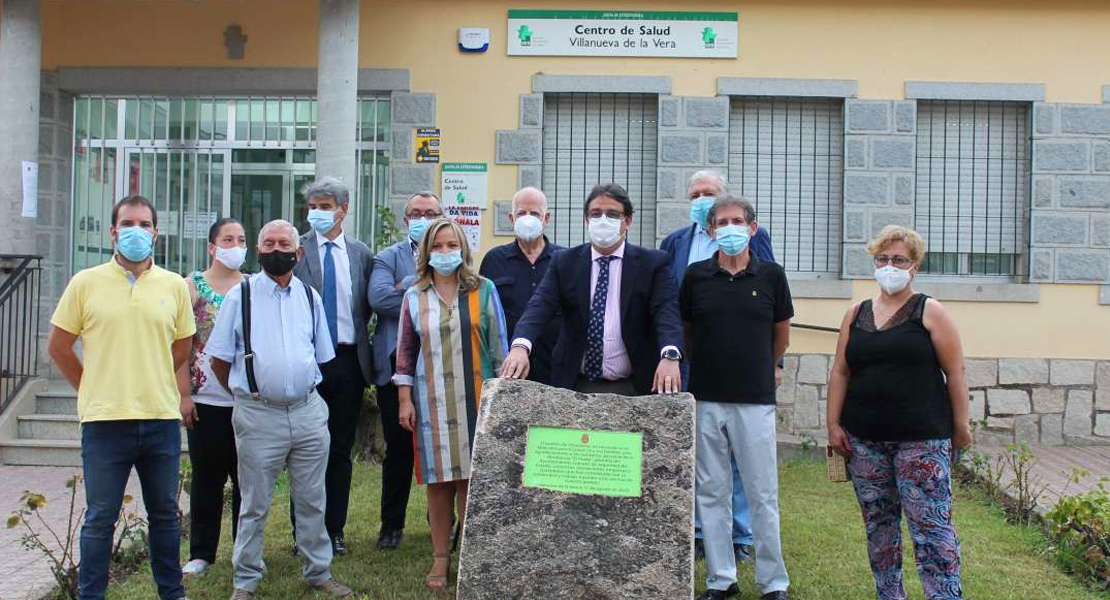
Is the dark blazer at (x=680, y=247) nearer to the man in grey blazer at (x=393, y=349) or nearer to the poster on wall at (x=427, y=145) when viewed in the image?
the man in grey blazer at (x=393, y=349)

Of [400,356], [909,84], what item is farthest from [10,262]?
[909,84]

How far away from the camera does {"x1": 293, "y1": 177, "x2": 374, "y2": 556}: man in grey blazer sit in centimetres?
512

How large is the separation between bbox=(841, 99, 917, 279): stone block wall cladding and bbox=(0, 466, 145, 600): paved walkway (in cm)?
660

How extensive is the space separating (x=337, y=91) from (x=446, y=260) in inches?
180

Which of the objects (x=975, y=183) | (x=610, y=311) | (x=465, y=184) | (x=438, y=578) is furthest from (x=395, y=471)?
(x=975, y=183)

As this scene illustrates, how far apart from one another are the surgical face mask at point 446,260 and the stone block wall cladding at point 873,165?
5593 millimetres

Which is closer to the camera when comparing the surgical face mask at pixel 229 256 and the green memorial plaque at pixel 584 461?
the green memorial plaque at pixel 584 461

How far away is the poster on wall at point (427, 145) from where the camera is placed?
30.4 ft

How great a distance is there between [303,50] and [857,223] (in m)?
5.62

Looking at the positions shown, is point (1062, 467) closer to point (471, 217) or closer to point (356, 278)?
point (471, 217)

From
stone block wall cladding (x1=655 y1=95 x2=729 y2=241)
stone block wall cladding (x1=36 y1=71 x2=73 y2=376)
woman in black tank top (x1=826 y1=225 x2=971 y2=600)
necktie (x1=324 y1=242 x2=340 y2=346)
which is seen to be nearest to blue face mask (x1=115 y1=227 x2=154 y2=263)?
necktie (x1=324 y1=242 x2=340 y2=346)

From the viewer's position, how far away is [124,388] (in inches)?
161

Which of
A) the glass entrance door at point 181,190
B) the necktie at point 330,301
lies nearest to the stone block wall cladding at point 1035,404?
the necktie at point 330,301

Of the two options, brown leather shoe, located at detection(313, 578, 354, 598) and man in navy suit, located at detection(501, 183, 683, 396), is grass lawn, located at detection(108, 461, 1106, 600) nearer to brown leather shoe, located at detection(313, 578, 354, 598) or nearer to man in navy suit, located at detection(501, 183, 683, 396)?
brown leather shoe, located at detection(313, 578, 354, 598)
